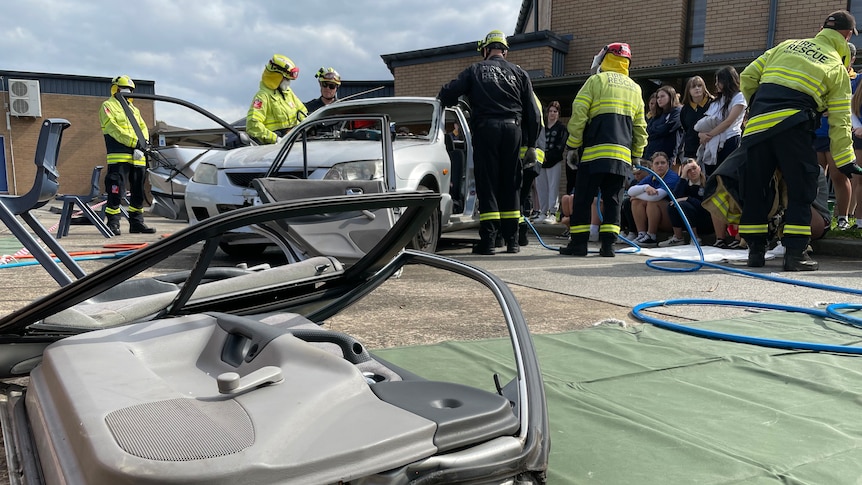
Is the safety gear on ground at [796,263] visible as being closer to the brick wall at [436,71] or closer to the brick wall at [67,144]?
the brick wall at [436,71]

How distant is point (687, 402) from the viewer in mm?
2164

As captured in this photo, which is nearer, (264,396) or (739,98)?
(264,396)

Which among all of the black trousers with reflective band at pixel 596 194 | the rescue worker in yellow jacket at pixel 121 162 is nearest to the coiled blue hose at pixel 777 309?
the black trousers with reflective band at pixel 596 194

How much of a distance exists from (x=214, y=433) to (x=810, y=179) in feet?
17.7

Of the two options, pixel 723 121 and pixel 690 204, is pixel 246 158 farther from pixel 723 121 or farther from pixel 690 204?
pixel 723 121

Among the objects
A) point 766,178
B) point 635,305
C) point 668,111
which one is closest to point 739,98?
point 668,111

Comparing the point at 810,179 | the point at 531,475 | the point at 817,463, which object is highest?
the point at 810,179

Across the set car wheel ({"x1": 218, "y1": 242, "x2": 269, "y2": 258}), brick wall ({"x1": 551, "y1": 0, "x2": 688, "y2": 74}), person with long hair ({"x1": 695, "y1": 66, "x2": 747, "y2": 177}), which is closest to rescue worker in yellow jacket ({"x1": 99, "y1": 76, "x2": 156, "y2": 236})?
car wheel ({"x1": 218, "y1": 242, "x2": 269, "y2": 258})

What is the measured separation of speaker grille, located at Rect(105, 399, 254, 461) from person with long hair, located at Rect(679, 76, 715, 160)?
299 inches

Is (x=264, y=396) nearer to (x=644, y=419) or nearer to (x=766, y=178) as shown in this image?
(x=644, y=419)

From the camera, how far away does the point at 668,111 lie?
7.92m

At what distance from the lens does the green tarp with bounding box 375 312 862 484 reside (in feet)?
5.49

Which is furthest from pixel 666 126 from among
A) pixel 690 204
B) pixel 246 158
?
pixel 246 158

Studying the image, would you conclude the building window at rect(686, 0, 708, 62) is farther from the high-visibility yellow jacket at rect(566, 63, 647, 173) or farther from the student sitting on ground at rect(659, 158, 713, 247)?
the high-visibility yellow jacket at rect(566, 63, 647, 173)
